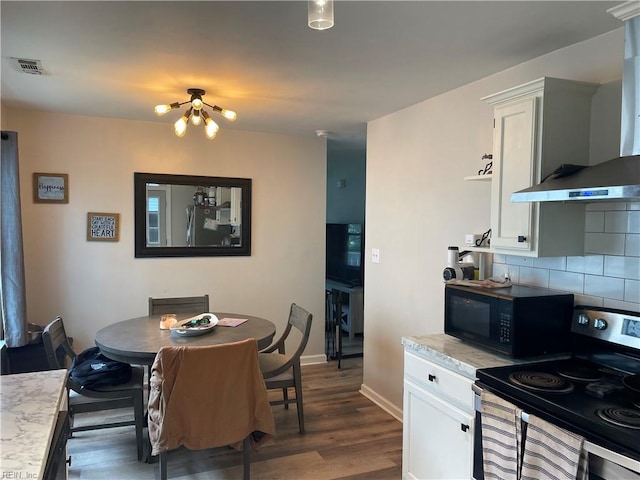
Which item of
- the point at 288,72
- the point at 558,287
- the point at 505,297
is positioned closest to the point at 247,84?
the point at 288,72

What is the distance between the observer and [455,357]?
209 centimetres

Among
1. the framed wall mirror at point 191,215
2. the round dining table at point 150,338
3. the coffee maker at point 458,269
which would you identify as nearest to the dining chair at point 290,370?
the round dining table at point 150,338

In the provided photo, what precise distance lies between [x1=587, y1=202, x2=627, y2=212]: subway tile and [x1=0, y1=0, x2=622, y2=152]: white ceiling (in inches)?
30.5

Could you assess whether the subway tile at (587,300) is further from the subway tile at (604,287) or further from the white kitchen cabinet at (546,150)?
the white kitchen cabinet at (546,150)

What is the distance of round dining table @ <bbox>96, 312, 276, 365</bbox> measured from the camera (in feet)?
8.35

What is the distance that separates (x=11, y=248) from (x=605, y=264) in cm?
375

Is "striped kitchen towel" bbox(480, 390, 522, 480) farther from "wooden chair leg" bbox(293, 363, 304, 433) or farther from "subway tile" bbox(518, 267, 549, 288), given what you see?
"wooden chair leg" bbox(293, 363, 304, 433)

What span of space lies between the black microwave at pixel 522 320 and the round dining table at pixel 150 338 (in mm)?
1369

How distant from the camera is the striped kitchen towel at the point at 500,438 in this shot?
5.41 ft

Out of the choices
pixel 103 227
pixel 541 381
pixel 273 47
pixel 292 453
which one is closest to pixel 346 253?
pixel 103 227

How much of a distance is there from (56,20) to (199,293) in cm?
275

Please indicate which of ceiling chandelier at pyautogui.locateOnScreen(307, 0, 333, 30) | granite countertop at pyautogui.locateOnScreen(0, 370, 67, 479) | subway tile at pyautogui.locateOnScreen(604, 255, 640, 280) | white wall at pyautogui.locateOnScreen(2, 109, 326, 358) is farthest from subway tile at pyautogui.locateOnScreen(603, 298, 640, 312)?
white wall at pyautogui.locateOnScreen(2, 109, 326, 358)

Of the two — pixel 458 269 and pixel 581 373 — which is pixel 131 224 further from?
pixel 581 373

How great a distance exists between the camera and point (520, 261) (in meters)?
2.42
